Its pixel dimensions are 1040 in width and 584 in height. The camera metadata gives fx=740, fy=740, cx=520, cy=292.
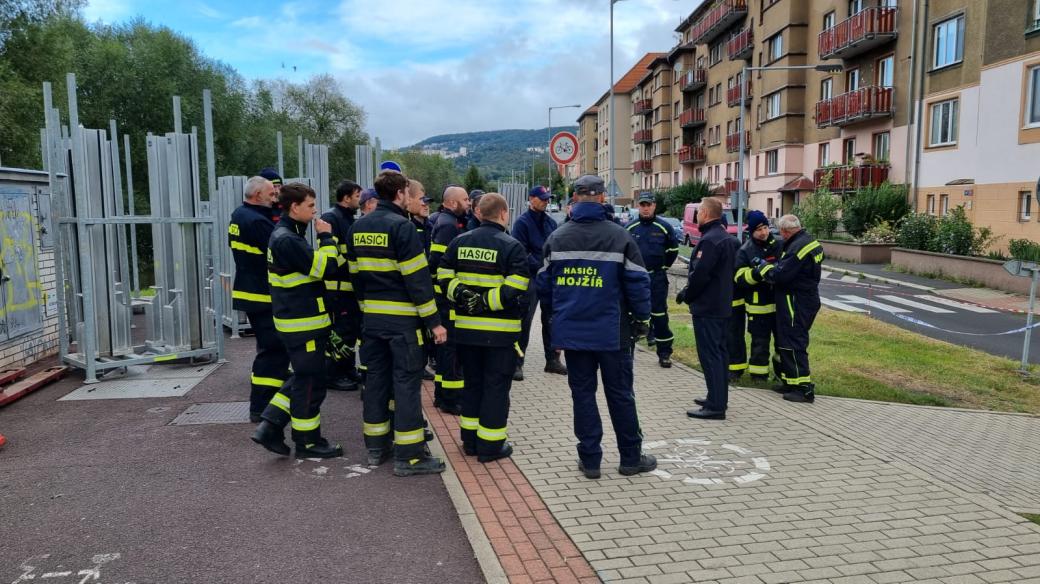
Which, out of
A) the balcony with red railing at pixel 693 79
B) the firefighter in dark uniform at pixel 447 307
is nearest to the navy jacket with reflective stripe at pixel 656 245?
the firefighter in dark uniform at pixel 447 307

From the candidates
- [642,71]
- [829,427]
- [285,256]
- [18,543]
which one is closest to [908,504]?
[829,427]

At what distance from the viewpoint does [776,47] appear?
40.4m

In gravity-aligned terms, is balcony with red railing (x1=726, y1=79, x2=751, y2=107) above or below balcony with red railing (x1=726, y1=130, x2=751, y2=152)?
above

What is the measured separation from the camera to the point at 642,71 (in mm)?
92250

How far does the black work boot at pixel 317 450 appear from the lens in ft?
18.6

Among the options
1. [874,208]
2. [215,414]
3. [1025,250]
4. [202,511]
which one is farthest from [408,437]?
[874,208]

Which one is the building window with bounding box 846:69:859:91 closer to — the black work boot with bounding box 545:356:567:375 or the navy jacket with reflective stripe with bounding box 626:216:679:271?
the navy jacket with reflective stripe with bounding box 626:216:679:271

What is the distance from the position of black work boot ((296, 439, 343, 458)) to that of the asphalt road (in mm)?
107

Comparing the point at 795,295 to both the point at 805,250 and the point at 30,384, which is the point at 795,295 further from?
the point at 30,384

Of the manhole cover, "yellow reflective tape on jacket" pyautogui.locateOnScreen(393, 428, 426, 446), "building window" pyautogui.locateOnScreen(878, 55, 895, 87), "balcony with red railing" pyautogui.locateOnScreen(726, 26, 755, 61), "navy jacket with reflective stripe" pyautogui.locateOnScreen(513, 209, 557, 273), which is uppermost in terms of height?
"balcony with red railing" pyautogui.locateOnScreen(726, 26, 755, 61)

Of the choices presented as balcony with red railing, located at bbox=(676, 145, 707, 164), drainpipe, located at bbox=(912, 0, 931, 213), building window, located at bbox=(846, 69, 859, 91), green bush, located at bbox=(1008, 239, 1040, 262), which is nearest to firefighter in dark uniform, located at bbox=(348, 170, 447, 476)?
green bush, located at bbox=(1008, 239, 1040, 262)

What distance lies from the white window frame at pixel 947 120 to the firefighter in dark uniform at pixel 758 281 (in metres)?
21.1

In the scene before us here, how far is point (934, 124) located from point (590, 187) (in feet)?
85.2

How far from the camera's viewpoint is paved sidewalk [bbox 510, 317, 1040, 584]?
404 cm
